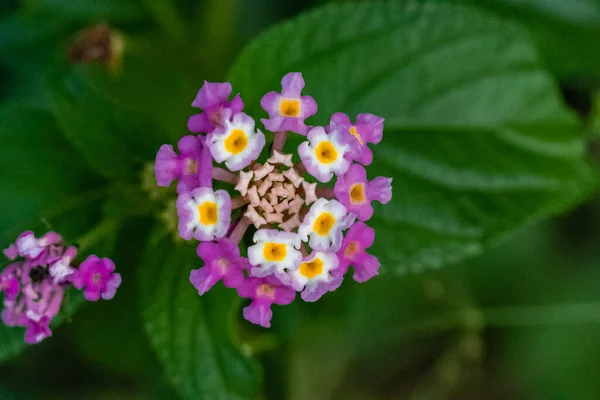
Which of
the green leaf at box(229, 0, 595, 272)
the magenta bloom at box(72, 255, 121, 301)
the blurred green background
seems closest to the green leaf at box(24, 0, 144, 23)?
the blurred green background

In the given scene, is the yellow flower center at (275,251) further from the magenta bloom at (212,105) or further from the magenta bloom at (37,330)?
the magenta bloom at (37,330)

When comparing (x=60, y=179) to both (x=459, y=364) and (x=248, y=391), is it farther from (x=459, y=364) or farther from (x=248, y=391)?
(x=459, y=364)

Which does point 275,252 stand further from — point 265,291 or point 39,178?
point 39,178

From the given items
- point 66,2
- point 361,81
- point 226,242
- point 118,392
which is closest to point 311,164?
point 226,242

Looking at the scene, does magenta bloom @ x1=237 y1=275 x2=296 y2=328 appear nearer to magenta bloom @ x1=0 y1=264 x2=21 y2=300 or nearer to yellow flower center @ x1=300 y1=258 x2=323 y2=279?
yellow flower center @ x1=300 y1=258 x2=323 y2=279

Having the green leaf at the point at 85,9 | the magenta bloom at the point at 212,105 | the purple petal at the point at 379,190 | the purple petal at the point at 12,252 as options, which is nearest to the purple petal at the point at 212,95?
the magenta bloom at the point at 212,105

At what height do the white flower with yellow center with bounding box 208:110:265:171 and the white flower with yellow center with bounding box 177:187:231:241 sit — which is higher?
the white flower with yellow center with bounding box 208:110:265:171

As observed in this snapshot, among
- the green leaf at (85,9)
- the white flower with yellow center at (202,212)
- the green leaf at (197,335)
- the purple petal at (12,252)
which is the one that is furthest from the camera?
the green leaf at (85,9)
